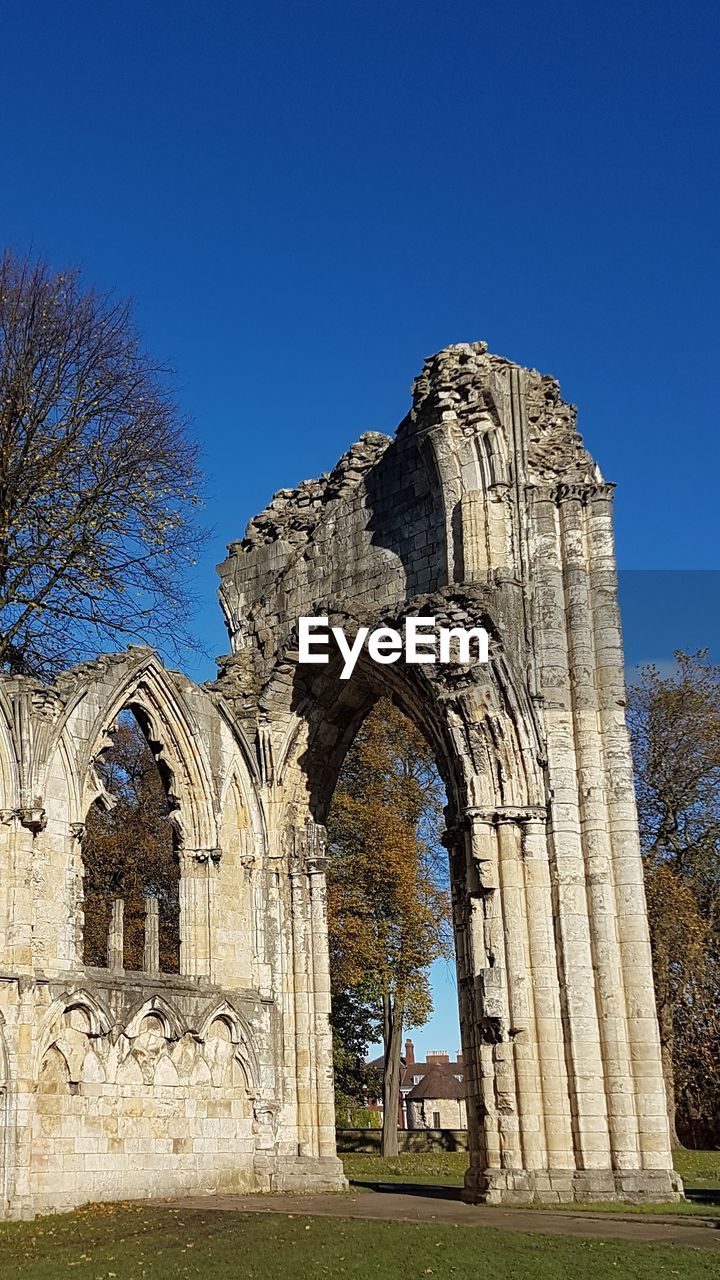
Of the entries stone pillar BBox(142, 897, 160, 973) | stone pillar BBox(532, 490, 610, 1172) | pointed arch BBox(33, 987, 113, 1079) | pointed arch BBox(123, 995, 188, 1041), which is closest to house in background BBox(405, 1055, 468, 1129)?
pointed arch BBox(123, 995, 188, 1041)

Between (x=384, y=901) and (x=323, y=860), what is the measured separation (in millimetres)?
7211

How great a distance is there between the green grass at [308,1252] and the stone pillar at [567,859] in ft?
8.65

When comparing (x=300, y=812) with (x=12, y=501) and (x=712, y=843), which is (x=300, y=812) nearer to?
(x=12, y=501)

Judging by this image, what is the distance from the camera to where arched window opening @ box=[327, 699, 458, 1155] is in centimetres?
2473

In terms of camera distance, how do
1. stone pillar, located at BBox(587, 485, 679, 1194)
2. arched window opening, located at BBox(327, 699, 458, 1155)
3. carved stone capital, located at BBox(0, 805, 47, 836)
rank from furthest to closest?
arched window opening, located at BBox(327, 699, 458, 1155), carved stone capital, located at BBox(0, 805, 47, 836), stone pillar, located at BBox(587, 485, 679, 1194)

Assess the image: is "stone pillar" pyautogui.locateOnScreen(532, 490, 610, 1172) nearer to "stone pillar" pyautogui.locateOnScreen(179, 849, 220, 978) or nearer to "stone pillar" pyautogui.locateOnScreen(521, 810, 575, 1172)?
"stone pillar" pyautogui.locateOnScreen(521, 810, 575, 1172)

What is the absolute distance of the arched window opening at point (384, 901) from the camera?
2473 cm

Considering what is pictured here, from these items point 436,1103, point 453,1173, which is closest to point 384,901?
point 453,1173

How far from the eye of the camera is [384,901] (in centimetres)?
2522

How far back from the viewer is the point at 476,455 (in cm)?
1666

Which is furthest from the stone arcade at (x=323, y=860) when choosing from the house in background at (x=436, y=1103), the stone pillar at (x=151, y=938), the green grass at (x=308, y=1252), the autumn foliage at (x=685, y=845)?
the house in background at (x=436, y=1103)

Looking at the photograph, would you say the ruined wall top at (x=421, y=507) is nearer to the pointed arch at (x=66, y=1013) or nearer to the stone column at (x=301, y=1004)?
the stone column at (x=301, y=1004)

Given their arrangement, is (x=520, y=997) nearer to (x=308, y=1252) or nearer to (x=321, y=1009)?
(x=321, y=1009)

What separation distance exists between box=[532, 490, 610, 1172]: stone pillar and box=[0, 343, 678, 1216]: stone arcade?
31mm
